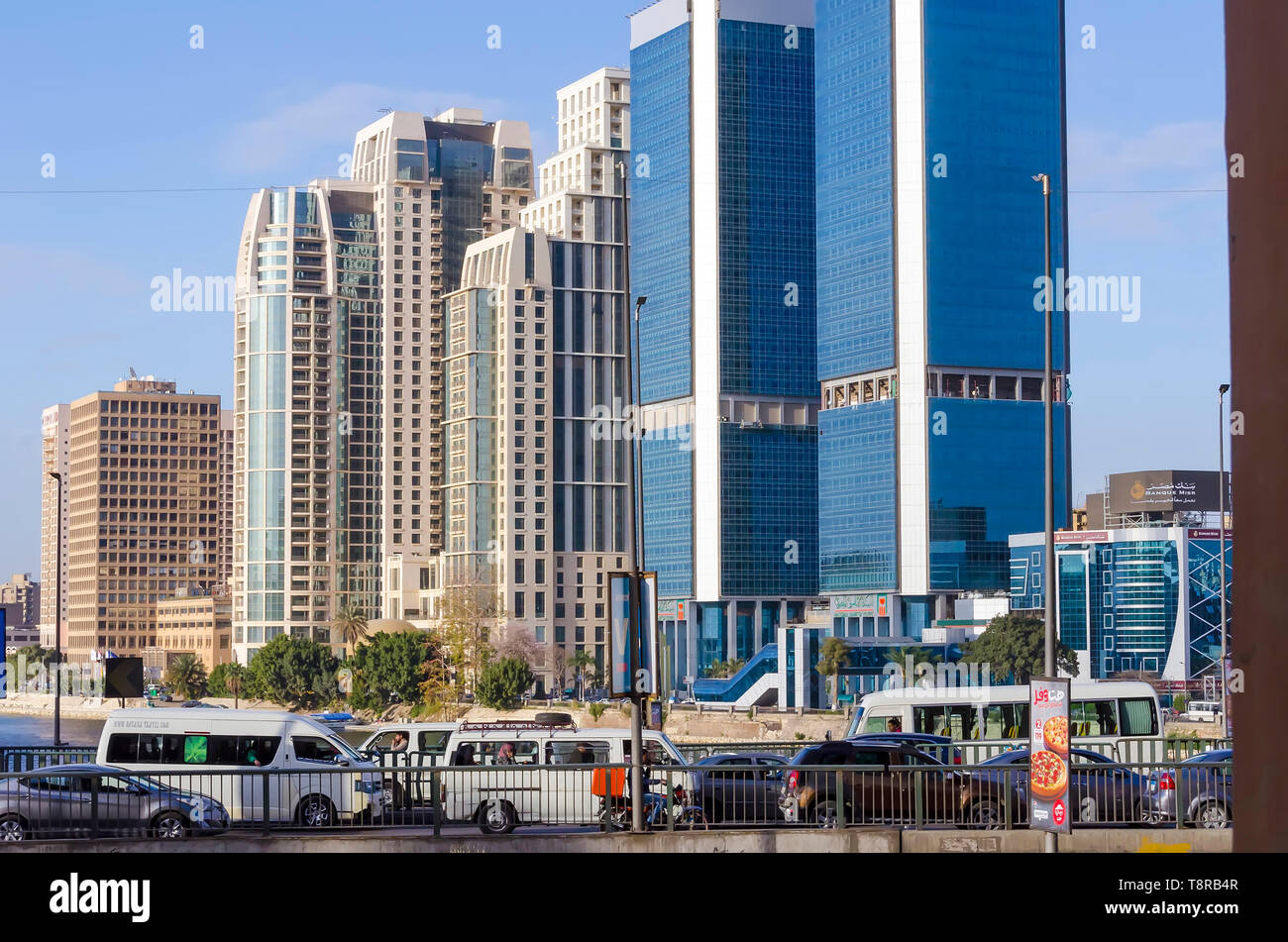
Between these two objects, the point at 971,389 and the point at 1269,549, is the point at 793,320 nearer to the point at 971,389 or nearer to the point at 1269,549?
the point at 971,389

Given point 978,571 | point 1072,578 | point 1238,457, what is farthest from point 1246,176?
point 978,571

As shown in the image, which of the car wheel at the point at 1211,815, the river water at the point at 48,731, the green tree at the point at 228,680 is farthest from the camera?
the green tree at the point at 228,680

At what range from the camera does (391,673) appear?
158 m

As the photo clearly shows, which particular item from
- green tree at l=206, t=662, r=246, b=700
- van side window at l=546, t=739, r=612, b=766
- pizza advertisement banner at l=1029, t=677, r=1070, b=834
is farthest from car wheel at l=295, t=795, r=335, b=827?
green tree at l=206, t=662, r=246, b=700

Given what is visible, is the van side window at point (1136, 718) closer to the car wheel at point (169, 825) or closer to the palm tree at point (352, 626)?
the car wheel at point (169, 825)

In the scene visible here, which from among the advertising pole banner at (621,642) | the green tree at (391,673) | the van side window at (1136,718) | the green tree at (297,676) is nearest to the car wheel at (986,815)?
the advertising pole banner at (621,642)

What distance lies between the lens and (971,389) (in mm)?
163625

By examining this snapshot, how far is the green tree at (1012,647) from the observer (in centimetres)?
13062

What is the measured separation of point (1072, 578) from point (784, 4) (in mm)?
79815

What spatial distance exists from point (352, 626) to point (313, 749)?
160 m

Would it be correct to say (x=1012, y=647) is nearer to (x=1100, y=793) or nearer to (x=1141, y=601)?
(x=1141, y=601)

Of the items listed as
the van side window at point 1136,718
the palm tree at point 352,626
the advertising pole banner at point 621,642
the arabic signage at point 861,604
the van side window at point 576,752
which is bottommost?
the palm tree at point 352,626

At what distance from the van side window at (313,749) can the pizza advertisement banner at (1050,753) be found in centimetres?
1566
